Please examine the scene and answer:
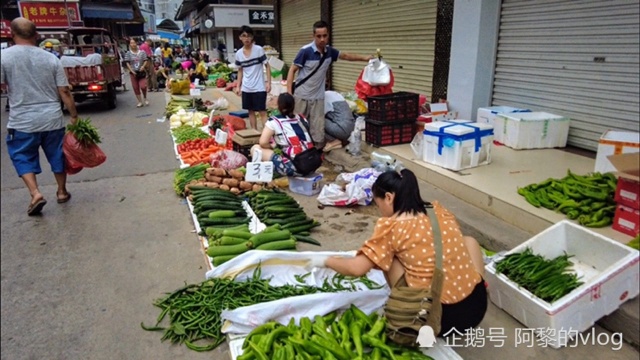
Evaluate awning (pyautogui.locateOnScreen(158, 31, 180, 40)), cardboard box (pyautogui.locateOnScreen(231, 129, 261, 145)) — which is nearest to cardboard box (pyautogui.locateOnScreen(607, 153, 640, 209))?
cardboard box (pyautogui.locateOnScreen(231, 129, 261, 145))

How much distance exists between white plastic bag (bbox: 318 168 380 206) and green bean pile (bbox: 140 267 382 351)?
6.26 ft

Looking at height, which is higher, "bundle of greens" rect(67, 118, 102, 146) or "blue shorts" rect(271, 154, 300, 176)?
"bundle of greens" rect(67, 118, 102, 146)

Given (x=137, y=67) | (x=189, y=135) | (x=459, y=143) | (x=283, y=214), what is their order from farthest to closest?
(x=137, y=67)
(x=189, y=135)
(x=459, y=143)
(x=283, y=214)

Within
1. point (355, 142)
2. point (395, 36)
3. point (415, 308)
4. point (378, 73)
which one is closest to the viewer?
point (415, 308)

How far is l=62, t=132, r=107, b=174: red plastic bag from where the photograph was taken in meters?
5.39

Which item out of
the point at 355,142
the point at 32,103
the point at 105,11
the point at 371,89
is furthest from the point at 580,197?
the point at 105,11

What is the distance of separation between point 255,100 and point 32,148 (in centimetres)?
400

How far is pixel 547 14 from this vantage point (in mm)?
5824

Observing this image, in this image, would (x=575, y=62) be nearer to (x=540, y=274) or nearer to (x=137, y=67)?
(x=540, y=274)

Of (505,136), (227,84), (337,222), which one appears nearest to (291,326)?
(337,222)

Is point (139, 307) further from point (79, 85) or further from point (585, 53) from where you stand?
point (79, 85)

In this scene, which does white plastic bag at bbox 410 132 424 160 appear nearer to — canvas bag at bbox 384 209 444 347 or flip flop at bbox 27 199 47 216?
canvas bag at bbox 384 209 444 347

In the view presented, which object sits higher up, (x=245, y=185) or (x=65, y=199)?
(x=245, y=185)

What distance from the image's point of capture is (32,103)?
16.3 ft
